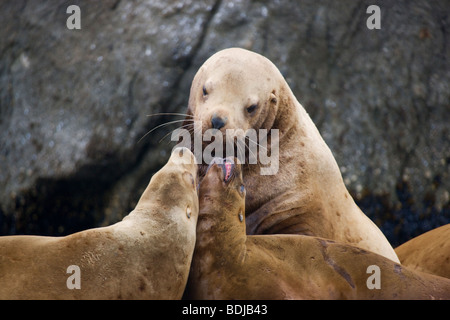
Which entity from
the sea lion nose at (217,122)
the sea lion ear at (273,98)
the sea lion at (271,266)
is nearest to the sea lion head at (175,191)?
the sea lion at (271,266)

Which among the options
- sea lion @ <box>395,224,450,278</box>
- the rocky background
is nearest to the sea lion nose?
sea lion @ <box>395,224,450,278</box>

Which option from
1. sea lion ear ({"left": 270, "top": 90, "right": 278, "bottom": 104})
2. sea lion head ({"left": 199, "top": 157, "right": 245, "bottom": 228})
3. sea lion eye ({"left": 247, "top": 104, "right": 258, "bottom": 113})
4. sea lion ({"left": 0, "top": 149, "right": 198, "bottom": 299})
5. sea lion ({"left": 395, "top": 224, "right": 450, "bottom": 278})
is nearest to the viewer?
sea lion ({"left": 0, "top": 149, "right": 198, "bottom": 299})

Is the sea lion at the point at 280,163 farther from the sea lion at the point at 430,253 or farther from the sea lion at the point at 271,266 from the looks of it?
the sea lion at the point at 430,253

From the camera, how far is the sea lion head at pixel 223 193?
3479 millimetres

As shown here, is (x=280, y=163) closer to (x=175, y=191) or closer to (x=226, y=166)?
(x=226, y=166)

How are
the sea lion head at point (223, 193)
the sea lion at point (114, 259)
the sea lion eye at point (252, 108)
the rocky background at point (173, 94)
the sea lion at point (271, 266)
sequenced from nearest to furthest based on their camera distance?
the sea lion at point (114, 259), the sea lion at point (271, 266), the sea lion head at point (223, 193), the sea lion eye at point (252, 108), the rocky background at point (173, 94)

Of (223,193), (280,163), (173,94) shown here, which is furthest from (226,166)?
(173,94)

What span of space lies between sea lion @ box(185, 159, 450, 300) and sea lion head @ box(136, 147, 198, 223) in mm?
110

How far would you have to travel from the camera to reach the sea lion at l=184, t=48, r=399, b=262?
4023mm

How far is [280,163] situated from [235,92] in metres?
0.57

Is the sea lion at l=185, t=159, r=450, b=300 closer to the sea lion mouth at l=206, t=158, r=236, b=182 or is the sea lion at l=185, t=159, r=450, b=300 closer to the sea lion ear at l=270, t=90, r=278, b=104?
the sea lion mouth at l=206, t=158, r=236, b=182
